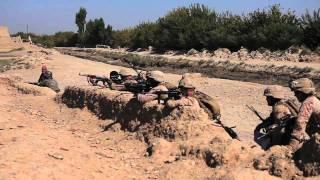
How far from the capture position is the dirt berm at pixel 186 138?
6.61 metres

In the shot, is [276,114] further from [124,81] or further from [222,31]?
[222,31]

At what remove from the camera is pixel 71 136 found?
10859 mm

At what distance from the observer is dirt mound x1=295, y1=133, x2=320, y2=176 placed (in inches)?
239

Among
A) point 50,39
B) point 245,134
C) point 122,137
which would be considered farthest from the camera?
point 50,39

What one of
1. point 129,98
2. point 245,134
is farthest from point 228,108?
point 129,98

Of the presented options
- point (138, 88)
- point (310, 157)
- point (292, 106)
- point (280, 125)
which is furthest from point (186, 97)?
point (310, 157)

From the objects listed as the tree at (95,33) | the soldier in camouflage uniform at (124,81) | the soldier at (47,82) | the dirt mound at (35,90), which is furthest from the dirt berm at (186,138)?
the tree at (95,33)

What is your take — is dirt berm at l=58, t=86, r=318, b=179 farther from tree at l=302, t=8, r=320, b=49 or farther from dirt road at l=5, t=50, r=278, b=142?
tree at l=302, t=8, r=320, b=49

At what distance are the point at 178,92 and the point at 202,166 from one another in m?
1.90

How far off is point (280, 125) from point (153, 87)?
11.0ft

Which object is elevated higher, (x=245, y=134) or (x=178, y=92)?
(x=178, y=92)

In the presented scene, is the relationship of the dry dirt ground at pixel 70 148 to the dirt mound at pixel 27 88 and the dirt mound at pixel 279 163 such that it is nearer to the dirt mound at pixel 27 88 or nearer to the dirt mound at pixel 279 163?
the dirt mound at pixel 279 163

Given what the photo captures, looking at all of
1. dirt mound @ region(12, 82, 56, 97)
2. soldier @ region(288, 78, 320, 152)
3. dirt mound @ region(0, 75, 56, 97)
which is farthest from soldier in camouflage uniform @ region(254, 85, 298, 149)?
dirt mound @ region(12, 82, 56, 97)

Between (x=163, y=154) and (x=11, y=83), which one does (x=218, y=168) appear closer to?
(x=163, y=154)
